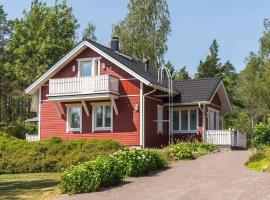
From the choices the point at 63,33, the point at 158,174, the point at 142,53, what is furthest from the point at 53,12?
the point at 158,174

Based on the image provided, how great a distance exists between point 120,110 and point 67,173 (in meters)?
15.2

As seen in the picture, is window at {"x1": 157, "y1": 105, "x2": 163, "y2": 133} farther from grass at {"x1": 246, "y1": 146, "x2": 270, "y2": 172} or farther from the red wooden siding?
grass at {"x1": 246, "y1": 146, "x2": 270, "y2": 172}

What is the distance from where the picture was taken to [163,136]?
3153 centimetres

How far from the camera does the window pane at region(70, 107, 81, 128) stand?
102 feet

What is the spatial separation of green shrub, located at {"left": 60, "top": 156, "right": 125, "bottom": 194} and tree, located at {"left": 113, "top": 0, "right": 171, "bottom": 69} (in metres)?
34.8

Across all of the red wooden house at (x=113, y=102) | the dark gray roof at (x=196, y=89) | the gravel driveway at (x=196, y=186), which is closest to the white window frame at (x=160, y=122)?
the red wooden house at (x=113, y=102)

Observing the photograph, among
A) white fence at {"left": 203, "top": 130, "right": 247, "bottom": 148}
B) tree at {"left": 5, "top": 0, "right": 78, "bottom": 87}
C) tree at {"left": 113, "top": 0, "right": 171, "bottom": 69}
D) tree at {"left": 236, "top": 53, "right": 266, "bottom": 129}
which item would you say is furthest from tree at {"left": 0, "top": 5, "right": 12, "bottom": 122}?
white fence at {"left": 203, "top": 130, "right": 247, "bottom": 148}

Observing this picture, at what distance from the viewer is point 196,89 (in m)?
32.3

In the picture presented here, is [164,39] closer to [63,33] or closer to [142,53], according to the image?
[142,53]

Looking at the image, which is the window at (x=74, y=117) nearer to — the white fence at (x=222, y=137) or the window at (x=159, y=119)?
the window at (x=159, y=119)

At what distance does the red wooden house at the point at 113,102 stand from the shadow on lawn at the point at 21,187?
11.8 metres

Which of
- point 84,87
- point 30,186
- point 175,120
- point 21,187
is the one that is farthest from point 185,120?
point 21,187

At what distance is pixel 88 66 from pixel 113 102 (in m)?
3.34

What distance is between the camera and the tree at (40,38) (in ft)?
173
